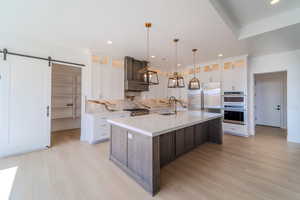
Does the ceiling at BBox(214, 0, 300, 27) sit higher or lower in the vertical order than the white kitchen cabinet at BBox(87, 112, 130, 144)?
higher

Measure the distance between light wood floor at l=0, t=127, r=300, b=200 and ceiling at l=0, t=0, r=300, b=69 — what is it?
8.91ft

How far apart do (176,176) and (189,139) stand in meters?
1.19

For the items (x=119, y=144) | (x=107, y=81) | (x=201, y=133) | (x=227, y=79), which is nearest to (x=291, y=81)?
(x=227, y=79)

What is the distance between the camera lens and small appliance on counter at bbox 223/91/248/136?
4.38 m

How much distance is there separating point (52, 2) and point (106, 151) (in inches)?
120

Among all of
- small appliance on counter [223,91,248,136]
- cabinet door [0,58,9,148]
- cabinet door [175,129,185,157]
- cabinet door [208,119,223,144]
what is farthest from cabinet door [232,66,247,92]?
cabinet door [0,58,9,148]

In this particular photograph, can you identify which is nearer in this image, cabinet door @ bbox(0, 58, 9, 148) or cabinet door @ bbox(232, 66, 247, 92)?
cabinet door @ bbox(0, 58, 9, 148)

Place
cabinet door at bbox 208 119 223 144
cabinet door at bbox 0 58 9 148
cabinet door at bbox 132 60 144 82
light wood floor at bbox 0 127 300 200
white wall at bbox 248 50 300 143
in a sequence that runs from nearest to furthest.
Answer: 1. light wood floor at bbox 0 127 300 200
2. cabinet door at bbox 0 58 9 148
3. cabinet door at bbox 208 119 223 144
4. white wall at bbox 248 50 300 143
5. cabinet door at bbox 132 60 144 82

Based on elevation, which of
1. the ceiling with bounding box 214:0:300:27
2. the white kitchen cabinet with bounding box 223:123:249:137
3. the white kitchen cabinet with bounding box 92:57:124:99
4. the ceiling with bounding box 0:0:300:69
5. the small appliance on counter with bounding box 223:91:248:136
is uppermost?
the ceiling with bounding box 214:0:300:27

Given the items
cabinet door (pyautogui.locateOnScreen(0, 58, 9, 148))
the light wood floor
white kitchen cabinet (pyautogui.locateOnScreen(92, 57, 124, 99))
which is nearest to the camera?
the light wood floor

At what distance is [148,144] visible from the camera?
1.79 meters

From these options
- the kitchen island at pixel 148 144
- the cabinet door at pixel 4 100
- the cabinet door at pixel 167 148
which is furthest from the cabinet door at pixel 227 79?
the cabinet door at pixel 4 100

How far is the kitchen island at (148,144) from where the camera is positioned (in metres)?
1.78

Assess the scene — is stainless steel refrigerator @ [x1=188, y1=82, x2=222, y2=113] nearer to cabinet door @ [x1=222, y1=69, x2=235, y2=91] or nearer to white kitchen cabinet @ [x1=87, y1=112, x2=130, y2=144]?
cabinet door @ [x1=222, y1=69, x2=235, y2=91]
